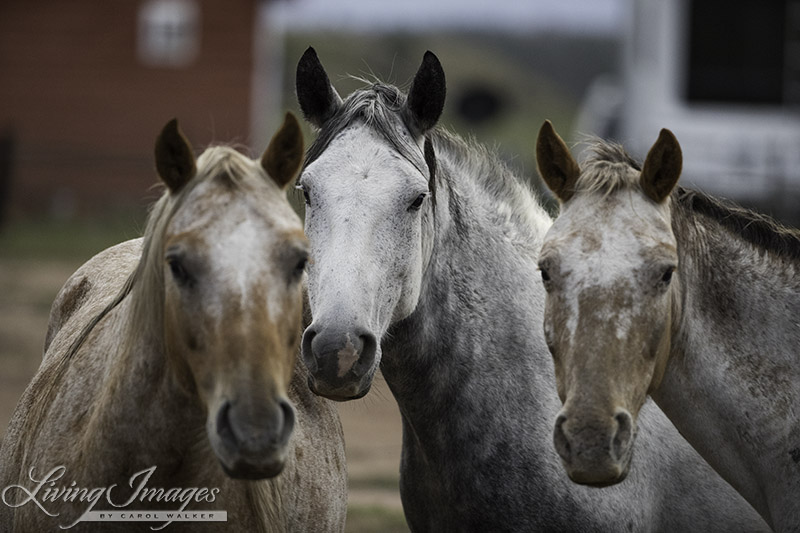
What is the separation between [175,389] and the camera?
3.13 m

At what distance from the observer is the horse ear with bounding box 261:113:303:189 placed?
128 inches

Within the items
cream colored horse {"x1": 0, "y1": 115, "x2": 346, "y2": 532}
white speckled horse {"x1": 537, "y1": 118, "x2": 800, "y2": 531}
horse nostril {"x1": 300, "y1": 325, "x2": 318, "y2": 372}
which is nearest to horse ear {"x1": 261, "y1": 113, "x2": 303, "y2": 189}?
cream colored horse {"x1": 0, "y1": 115, "x2": 346, "y2": 532}

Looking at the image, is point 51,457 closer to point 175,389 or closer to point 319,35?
point 175,389

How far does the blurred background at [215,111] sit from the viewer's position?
1142cm

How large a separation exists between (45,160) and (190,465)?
17.9 meters

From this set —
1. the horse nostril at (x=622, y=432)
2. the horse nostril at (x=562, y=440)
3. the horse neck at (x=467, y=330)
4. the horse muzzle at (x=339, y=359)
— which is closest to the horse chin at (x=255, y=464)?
the horse muzzle at (x=339, y=359)

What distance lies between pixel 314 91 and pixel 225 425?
188cm

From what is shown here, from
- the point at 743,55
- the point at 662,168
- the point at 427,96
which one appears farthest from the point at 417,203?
the point at 743,55

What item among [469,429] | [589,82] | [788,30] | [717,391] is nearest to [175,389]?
[469,429]

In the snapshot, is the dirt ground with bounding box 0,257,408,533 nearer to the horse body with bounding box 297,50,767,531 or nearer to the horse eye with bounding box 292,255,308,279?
the horse body with bounding box 297,50,767,531

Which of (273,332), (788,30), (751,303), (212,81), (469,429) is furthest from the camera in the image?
(212,81)

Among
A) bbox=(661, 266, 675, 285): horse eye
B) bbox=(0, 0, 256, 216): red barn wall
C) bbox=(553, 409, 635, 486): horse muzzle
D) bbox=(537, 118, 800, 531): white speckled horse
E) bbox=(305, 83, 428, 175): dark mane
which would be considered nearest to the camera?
bbox=(553, 409, 635, 486): horse muzzle

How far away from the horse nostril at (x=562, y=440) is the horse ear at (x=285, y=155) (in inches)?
47.5

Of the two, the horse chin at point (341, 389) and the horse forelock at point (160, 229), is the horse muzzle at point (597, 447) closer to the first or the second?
the horse chin at point (341, 389)
